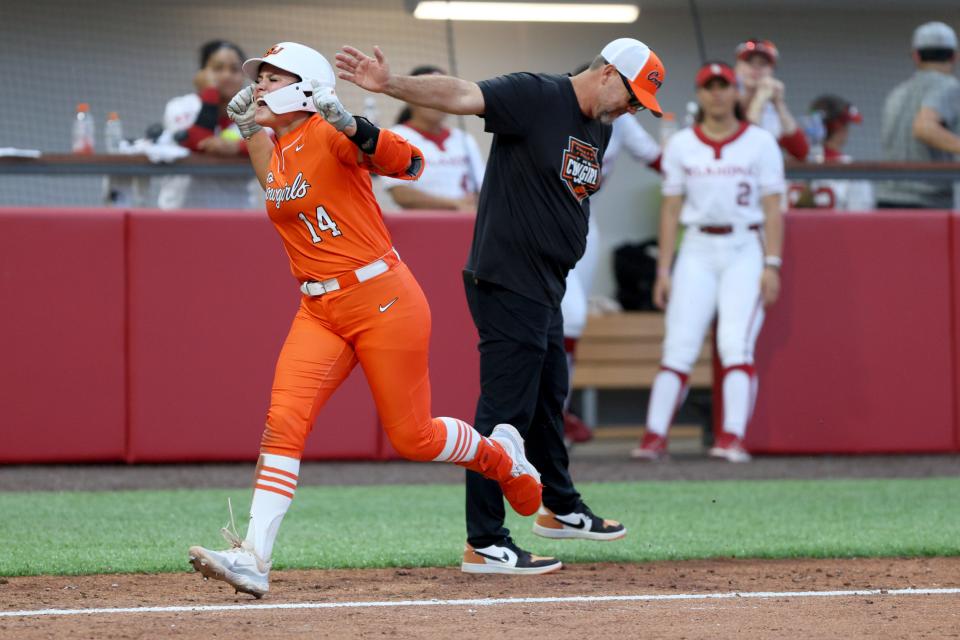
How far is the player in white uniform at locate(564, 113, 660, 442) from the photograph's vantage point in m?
8.83

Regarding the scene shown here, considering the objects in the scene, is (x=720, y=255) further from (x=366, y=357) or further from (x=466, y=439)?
(x=366, y=357)

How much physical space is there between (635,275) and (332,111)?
308 inches

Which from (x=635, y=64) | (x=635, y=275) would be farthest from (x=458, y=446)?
(x=635, y=275)

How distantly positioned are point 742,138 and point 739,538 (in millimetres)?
3450

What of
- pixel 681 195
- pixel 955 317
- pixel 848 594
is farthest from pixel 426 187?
pixel 848 594

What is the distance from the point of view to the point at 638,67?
5.24 meters

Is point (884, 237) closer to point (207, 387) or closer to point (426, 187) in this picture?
point (426, 187)

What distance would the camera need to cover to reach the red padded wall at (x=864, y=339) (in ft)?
31.0

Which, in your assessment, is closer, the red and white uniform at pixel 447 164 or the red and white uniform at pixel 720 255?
the red and white uniform at pixel 720 255

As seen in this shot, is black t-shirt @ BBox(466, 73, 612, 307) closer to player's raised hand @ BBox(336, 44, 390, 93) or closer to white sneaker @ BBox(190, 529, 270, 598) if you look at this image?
player's raised hand @ BBox(336, 44, 390, 93)

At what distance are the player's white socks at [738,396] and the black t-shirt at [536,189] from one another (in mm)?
3658

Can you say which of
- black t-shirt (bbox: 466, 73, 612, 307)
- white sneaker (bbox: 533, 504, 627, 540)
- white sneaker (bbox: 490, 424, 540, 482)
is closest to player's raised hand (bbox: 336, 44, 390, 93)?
black t-shirt (bbox: 466, 73, 612, 307)

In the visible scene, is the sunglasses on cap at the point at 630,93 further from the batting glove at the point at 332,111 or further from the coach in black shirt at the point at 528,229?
the batting glove at the point at 332,111

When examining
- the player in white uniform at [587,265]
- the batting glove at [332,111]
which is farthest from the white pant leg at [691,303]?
the batting glove at [332,111]
